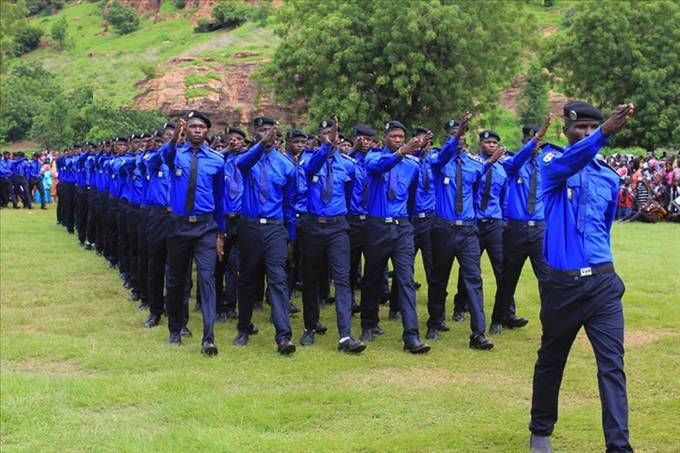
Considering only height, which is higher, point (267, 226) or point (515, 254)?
point (267, 226)

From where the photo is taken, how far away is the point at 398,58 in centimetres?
2631

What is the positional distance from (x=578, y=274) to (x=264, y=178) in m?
4.05

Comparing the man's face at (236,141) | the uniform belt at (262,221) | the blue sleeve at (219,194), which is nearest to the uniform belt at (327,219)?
the uniform belt at (262,221)

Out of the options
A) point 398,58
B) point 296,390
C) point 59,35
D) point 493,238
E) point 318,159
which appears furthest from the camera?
point 59,35

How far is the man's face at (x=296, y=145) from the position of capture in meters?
9.84

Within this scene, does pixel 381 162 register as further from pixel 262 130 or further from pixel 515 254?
pixel 515 254

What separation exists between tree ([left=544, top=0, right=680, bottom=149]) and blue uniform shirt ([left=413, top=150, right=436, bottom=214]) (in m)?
25.9

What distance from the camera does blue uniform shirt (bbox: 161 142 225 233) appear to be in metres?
8.21

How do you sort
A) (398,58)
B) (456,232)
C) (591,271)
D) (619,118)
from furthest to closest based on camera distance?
1. (398,58)
2. (456,232)
3. (591,271)
4. (619,118)

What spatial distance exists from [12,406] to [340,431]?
2.65 meters

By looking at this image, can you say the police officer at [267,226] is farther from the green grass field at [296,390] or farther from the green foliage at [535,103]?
the green foliage at [535,103]

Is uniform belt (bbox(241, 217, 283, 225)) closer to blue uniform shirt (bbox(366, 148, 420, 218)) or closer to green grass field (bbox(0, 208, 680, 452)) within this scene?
blue uniform shirt (bbox(366, 148, 420, 218))

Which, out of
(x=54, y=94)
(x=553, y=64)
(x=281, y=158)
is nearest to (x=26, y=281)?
(x=281, y=158)

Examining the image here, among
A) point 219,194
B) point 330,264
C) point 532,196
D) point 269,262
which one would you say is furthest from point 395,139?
point 219,194
